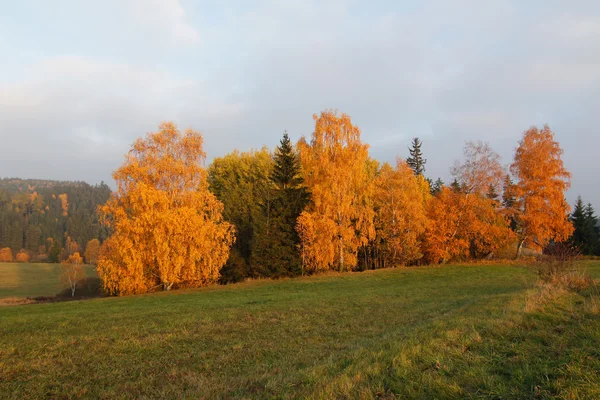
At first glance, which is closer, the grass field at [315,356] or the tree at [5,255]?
the grass field at [315,356]

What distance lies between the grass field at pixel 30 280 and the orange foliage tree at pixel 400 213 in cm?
4335

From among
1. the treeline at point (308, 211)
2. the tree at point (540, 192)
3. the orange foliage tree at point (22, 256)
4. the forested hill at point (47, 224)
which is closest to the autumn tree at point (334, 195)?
the treeline at point (308, 211)

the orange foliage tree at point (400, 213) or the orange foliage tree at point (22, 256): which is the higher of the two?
the orange foliage tree at point (400, 213)

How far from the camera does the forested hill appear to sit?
4540 inches

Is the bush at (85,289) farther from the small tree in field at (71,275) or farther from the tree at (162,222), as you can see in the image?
the tree at (162,222)

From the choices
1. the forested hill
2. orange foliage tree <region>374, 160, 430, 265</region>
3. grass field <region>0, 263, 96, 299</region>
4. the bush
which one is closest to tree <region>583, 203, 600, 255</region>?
orange foliage tree <region>374, 160, 430, 265</region>

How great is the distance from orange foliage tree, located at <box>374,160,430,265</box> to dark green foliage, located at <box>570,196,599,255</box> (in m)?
26.3

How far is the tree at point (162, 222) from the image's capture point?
24156 mm

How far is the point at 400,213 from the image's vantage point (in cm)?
3481

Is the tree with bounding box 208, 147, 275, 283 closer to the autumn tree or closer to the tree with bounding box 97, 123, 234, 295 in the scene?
the autumn tree

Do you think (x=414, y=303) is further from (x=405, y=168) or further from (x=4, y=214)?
(x=4, y=214)

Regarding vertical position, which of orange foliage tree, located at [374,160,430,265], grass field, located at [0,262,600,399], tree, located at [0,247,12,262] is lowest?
tree, located at [0,247,12,262]

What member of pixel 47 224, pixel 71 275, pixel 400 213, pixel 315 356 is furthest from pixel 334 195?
pixel 47 224

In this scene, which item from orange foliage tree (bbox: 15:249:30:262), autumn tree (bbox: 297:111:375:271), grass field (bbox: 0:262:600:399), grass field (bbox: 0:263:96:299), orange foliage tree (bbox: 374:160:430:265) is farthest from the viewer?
orange foliage tree (bbox: 15:249:30:262)
